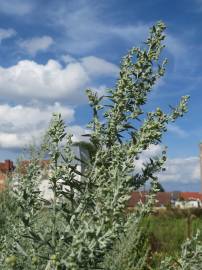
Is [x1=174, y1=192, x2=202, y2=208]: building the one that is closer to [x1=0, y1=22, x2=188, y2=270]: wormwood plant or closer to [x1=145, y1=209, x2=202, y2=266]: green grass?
[x1=145, y1=209, x2=202, y2=266]: green grass

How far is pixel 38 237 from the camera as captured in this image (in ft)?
7.91

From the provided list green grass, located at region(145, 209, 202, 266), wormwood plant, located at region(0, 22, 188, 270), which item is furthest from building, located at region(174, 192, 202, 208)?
wormwood plant, located at region(0, 22, 188, 270)

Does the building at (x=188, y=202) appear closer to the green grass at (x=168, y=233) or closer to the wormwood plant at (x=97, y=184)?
the green grass at (x=168, y=233)

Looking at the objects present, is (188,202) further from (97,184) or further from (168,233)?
(97,184)

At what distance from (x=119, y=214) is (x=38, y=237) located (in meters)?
0.36

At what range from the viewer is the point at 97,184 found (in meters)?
2.59

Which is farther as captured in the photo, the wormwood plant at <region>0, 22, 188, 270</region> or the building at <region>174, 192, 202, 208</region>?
the building at <region>174, 192, 202, 208</region>

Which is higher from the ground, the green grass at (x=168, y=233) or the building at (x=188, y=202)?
the building at (x=188, y=202)

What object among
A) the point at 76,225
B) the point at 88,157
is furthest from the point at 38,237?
the point at 88,157

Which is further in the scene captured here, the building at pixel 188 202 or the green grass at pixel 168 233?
the building at pixel 188 202

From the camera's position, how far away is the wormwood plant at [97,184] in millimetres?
2285

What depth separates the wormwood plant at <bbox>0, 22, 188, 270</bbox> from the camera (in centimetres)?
229

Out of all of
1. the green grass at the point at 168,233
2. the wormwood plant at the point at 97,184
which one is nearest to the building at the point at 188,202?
the green grass at the point at 168,233

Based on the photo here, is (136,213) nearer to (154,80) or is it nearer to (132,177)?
(132,177)
